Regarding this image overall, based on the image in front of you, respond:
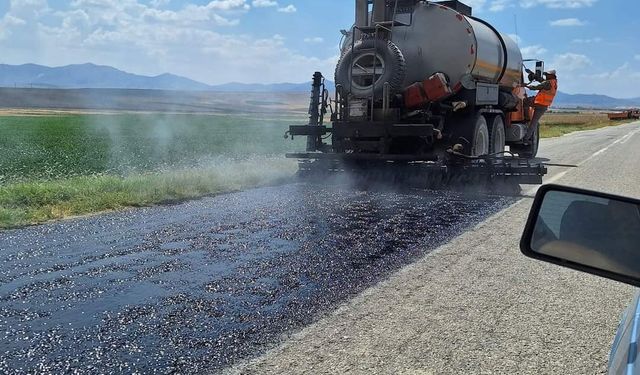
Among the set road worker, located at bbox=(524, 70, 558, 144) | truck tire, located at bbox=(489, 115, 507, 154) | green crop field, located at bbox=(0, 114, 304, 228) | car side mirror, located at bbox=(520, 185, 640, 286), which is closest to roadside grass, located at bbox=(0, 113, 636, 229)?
green crop field, located at bbox=(0, 114, 304, 228)

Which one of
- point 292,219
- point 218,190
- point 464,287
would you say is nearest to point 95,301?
point 464,287

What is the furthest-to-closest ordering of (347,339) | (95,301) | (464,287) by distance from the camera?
(464,287), (95,301), (347,339)

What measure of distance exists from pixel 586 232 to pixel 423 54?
10.5m

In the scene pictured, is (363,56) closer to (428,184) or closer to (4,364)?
(428,184)

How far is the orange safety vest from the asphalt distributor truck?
3.64 m

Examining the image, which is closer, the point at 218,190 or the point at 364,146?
the point at 218,190

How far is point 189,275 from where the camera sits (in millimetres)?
5414

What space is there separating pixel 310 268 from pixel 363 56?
23.1 feet

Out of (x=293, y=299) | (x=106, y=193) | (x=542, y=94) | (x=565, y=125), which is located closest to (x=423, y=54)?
(x=542, y=94)

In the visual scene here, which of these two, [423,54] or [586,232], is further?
[423,54]

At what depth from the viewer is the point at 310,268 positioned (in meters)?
5.69

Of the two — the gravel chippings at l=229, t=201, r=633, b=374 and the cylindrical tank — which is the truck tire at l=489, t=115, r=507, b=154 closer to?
the cylindrical tank

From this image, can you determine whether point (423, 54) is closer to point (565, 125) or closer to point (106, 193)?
point (106, 193)

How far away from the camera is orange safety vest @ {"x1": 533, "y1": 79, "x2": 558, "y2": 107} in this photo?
15.7 metres
